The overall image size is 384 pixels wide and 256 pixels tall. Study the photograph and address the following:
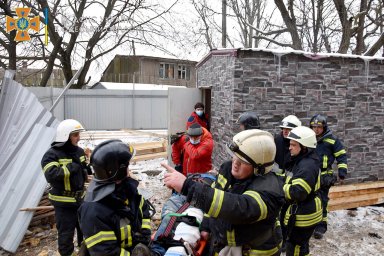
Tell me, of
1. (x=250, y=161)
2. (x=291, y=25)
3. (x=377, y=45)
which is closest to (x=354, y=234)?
(x=250, y=161)

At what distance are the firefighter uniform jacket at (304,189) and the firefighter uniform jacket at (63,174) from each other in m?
2.50

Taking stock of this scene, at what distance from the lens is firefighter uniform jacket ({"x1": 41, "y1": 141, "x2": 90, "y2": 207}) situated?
12.8ft

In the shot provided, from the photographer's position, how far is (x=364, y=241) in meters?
5.27

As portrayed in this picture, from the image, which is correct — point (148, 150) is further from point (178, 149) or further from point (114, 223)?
point (114, 223)

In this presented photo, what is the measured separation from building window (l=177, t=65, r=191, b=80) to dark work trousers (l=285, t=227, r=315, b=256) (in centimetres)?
3051

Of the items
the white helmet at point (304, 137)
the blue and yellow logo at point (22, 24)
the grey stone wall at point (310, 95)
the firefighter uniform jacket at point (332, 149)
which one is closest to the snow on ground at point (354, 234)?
the grey stone wall at point (310, 95)

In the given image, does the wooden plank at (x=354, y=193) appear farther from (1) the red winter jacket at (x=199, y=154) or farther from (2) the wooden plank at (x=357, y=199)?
(1) the red winter jacket at (x=199, y=154)

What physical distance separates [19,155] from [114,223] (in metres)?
4.01

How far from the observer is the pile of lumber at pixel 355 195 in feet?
20.5

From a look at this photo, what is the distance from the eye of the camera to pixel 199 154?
5.27m

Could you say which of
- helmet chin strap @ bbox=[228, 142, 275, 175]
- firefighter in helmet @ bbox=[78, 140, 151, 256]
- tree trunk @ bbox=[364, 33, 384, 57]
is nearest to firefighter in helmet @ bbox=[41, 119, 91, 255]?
firefighter in helmet @ bbox=[78, 140, 151, 256]

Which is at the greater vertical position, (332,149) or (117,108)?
(117,108)

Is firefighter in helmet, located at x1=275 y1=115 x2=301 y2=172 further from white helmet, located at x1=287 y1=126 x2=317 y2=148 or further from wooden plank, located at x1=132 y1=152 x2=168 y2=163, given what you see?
wooden plank, located at x1=132 y1=152 x2=168 y2=163

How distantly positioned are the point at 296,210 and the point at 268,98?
2.76m
